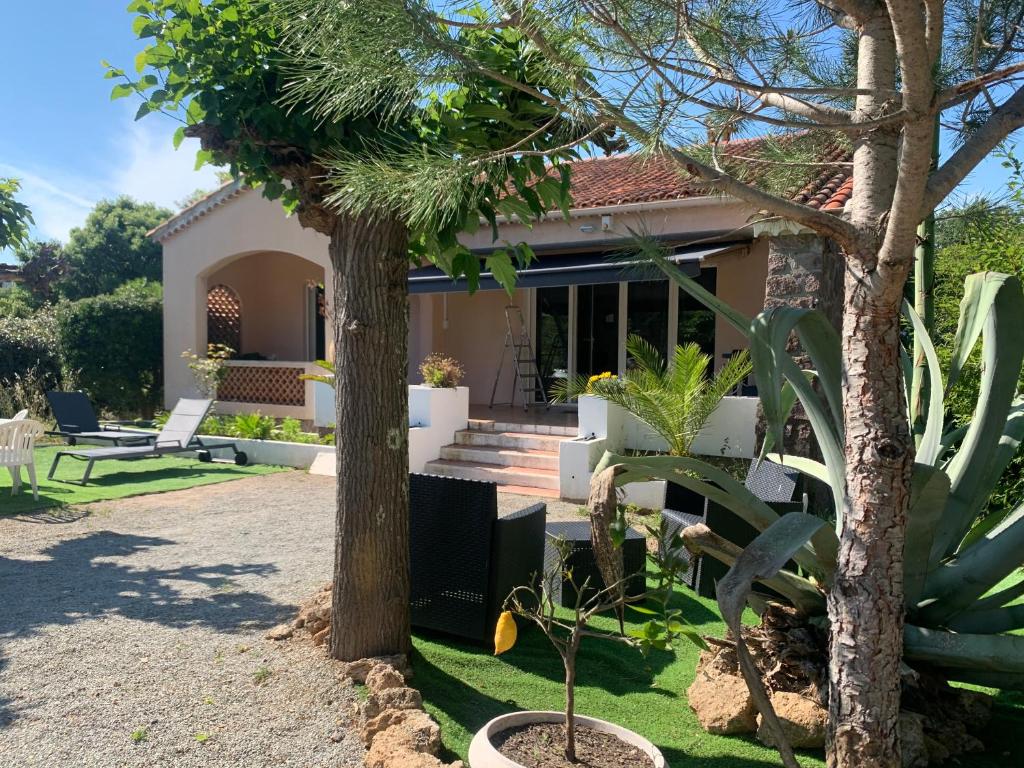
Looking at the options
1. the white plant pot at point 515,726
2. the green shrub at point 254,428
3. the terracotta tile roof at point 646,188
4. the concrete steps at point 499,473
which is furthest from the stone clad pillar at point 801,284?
the green shrub at point 254,428

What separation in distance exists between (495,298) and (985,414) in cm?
1342

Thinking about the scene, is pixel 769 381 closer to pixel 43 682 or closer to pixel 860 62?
pixel 860 62

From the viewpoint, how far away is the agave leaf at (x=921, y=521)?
345 cm

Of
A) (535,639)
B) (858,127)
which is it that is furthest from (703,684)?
(858,127)

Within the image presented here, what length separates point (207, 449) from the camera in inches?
544

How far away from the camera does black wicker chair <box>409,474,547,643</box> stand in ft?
16.9

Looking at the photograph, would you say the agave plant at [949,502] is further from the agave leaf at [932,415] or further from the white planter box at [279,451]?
the white planter box at [279,451]

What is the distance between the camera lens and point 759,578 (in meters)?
2.78

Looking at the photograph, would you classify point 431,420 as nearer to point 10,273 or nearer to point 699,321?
point 699,321

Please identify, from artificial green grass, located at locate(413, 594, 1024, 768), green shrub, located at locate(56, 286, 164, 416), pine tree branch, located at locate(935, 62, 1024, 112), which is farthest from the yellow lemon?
green shrub, located at locate(56, 286, 164, 416)

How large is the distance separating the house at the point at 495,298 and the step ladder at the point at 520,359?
0.06 meters

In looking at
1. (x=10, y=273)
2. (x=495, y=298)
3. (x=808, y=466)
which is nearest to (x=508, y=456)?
(x=495, y=298)

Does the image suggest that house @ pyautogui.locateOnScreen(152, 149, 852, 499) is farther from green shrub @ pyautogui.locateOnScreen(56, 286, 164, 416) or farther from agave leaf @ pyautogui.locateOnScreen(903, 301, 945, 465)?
agave leaf @ pyautogui.locateOnScreen(903, 301, 945, 465)

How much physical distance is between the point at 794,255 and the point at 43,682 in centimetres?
867
